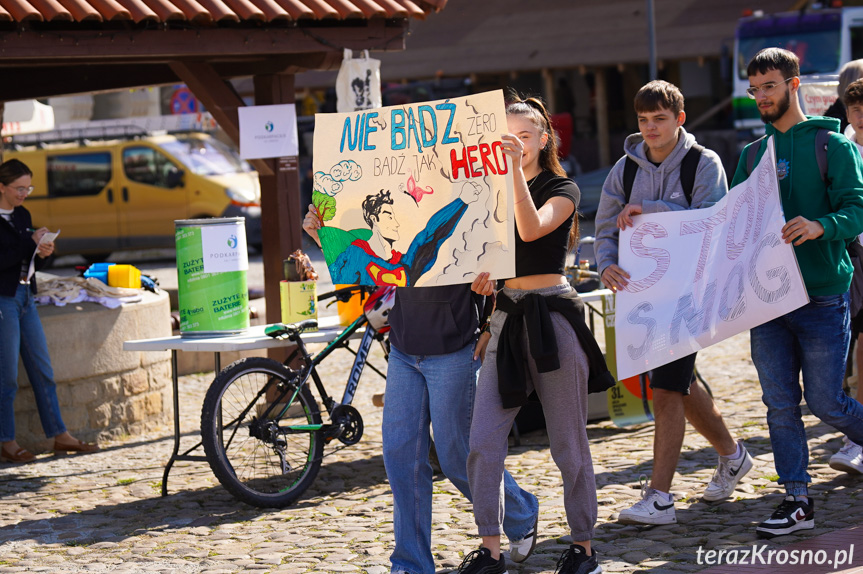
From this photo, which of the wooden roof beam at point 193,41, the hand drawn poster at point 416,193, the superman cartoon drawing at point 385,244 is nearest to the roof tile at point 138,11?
the wooden roof beam at point 193,41

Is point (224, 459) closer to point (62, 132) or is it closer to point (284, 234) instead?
Result: point (284, 234)

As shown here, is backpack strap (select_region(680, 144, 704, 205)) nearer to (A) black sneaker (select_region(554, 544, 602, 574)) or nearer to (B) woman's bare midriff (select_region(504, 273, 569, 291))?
(B) woman's bare midriff (select_region(504, 273, 569, 291))

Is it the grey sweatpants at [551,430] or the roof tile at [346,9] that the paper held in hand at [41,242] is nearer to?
the roof tile at [346,9]


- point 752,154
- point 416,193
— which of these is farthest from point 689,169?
point 416,193

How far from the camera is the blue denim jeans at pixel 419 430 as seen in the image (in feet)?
14.6

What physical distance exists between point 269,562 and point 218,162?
A: 1611 cm

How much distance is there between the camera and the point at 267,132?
789 cm

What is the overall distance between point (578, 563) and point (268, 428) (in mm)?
2159

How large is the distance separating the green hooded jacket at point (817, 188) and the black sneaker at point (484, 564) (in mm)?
1822

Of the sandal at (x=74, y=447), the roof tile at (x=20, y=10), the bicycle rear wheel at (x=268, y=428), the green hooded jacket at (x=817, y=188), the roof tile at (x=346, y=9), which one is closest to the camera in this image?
the green hooded jacket at (x=817, y=188)

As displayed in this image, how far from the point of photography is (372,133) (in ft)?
15.4

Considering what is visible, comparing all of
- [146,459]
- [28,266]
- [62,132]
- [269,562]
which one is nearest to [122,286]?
[28,266]

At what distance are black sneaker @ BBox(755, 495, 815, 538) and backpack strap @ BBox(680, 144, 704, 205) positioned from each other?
139cm

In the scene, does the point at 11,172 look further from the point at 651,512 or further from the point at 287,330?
the point at 651,512
